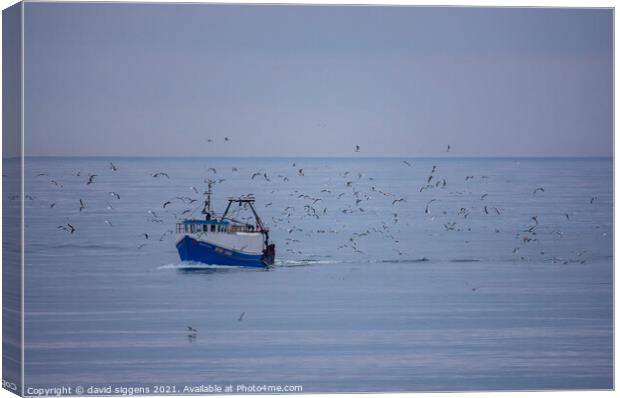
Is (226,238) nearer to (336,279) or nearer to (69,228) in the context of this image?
(336,279)

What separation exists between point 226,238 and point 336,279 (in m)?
1.19

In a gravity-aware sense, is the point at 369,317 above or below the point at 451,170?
below

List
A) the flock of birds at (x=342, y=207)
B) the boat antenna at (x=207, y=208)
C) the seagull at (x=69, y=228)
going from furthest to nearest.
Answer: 1. the boat antenna at (x=207, y=208)
2. the flock of birds at (x=342, y=207)
3. the seagull at (x=69, y=228)

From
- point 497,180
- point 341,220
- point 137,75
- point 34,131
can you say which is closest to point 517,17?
point 497,180

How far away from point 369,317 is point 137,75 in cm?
299

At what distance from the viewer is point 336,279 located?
43.7ft

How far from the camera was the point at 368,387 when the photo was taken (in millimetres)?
13039

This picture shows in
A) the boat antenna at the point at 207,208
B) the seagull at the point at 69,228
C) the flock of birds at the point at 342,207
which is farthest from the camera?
the boat antenna at the point at 207,208

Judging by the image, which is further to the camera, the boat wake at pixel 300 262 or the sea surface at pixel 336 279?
the boat wake at pixel 300 262

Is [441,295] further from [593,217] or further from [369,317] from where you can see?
[593,217]

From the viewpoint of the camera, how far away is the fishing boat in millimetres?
13336

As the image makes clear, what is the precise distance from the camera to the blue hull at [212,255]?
43.7ft

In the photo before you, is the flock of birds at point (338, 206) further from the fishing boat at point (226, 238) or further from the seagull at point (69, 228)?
the seagull at point (69, 228)

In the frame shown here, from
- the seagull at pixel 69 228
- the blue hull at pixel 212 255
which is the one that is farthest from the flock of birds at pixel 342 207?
the seagull at pixel 69 228
